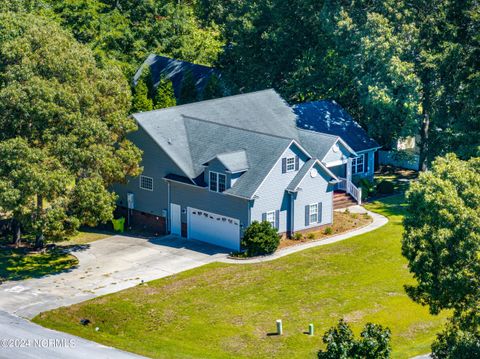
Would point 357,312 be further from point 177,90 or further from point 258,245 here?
point 177,90

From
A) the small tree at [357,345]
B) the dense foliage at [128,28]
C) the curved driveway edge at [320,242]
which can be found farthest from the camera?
the dense foliage at [128,28]

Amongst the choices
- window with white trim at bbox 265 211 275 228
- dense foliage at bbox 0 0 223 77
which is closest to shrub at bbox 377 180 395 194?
window with white trim at bbox 265 211 275 228

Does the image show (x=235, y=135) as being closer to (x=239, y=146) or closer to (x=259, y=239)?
(x=239, y=146)

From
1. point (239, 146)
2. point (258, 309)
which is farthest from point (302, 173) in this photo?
point (258, 309)

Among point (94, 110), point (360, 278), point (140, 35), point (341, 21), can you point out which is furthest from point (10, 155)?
point (140, 35)

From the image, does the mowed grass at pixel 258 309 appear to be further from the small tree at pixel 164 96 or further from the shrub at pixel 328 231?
the small tree at pixel 164 96

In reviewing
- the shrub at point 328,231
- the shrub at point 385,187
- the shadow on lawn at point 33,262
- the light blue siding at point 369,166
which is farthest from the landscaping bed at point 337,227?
the shadow on lawn at point 33,262
